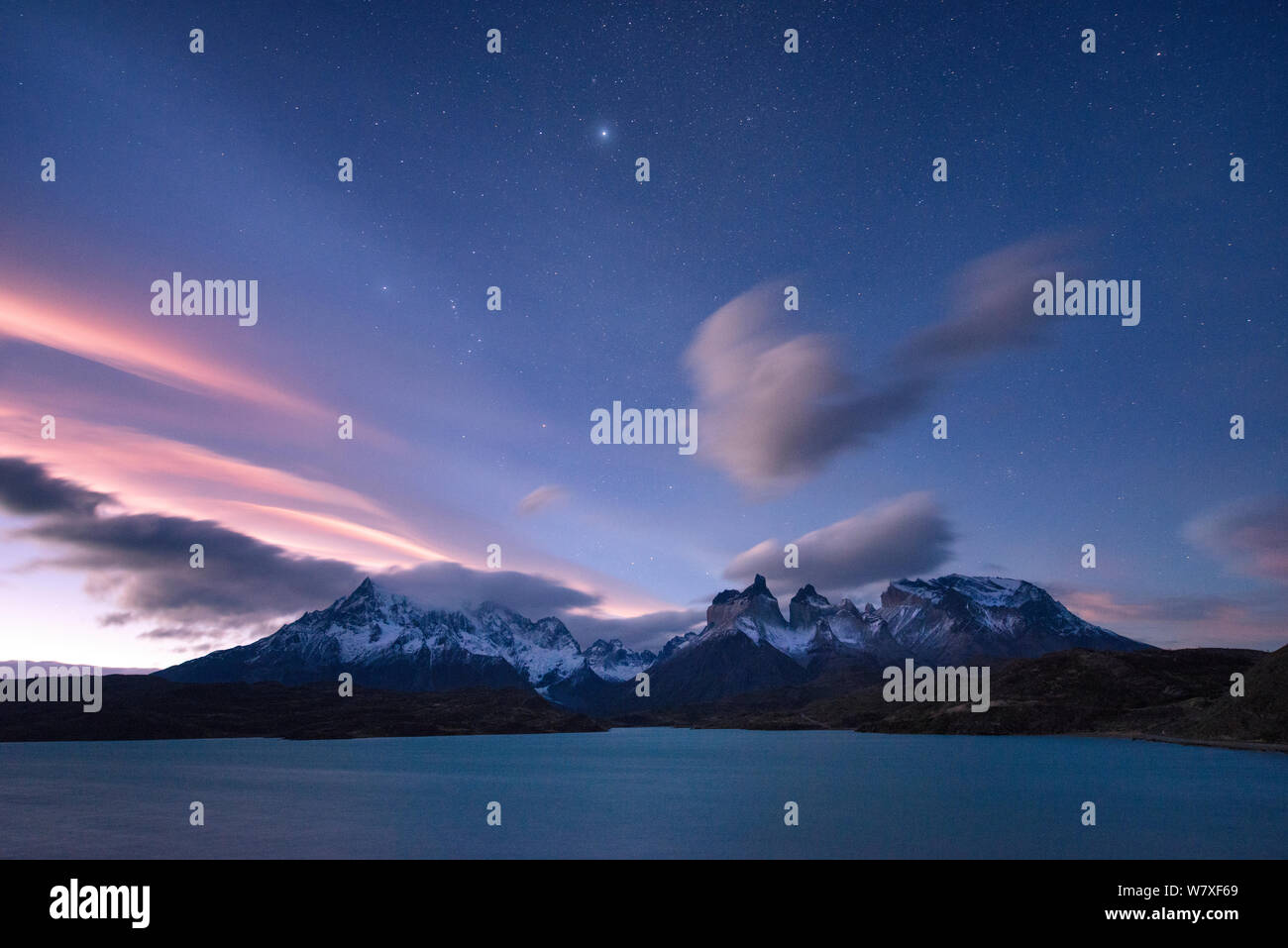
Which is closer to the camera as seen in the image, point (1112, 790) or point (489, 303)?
point (489, 303)
